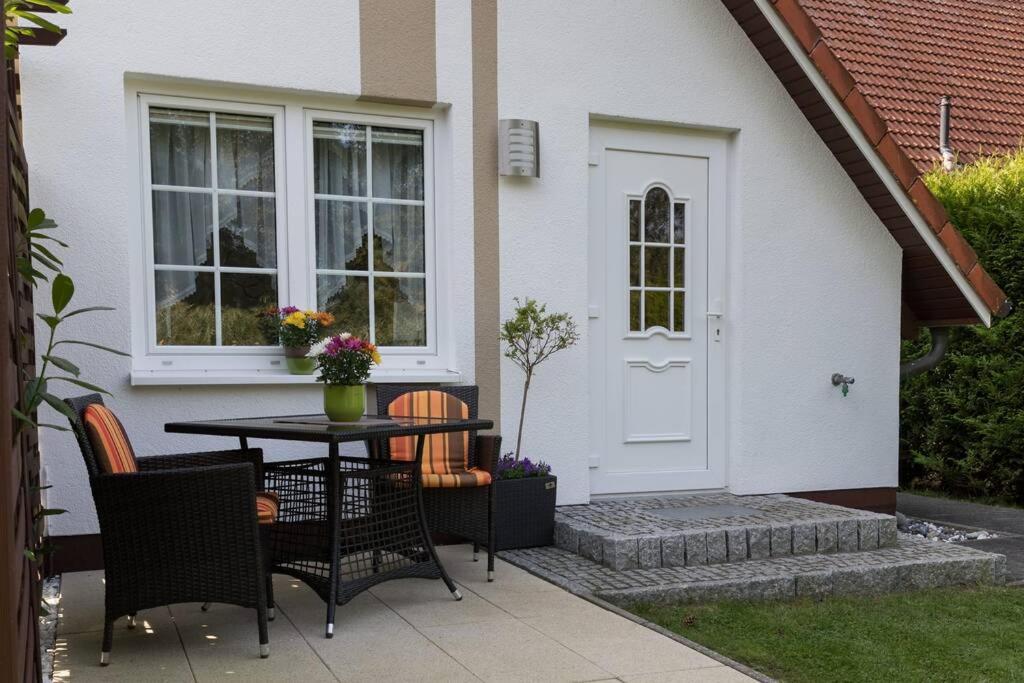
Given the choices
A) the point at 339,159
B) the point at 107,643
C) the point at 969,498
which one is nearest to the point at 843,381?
the point at 969,498

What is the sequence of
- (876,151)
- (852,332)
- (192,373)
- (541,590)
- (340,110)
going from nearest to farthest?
(541,590) → (192,373) → (340,110) → (876,151) → (852,332)

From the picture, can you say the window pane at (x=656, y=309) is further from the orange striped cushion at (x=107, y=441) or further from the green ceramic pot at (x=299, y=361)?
the orange striped cushion at (x=107, y=441)

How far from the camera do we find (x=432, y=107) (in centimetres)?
565

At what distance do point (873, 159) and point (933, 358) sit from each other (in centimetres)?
170

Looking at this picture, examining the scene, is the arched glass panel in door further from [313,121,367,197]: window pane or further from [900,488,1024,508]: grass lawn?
[900,488,1024,508]: grass lawn

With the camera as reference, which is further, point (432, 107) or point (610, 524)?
point (432, 107)

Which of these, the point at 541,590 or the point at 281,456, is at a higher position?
the point at 281,456

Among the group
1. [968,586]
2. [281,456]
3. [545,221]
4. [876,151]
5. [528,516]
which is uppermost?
[876,151]

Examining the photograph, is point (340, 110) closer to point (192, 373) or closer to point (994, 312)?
point (192, 373)

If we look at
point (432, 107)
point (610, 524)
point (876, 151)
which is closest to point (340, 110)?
point (432, 107)

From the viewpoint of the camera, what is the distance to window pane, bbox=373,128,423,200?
563 cm

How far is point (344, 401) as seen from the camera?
4.28 metres

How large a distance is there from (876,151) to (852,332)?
1213 millimetres

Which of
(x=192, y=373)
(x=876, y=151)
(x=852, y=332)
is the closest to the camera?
(x=192, y=373)
